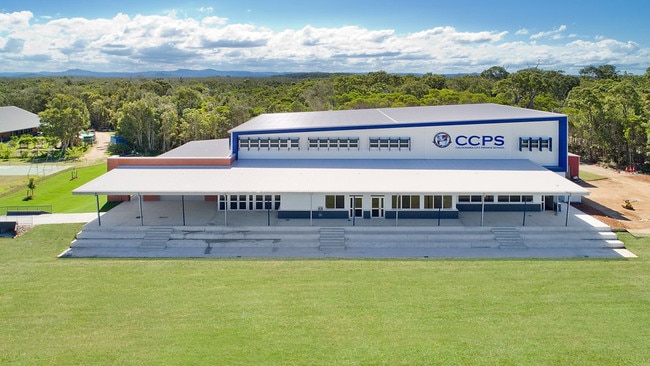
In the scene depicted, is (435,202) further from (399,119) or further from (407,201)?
(399,119)

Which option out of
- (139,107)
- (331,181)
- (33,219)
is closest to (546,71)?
(139,107)

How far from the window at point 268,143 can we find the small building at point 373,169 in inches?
2.4

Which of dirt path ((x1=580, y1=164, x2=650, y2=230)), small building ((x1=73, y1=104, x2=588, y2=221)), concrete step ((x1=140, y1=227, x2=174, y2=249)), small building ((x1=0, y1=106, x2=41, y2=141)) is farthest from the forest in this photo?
concrete step ((x1=140, y1=227, x2=174, y2=249))

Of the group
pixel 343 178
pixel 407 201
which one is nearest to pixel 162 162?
pixel 343 178

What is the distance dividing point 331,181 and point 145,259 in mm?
9617

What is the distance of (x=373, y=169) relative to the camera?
29.0 meters

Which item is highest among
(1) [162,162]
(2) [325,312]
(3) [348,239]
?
(1) [162,162]

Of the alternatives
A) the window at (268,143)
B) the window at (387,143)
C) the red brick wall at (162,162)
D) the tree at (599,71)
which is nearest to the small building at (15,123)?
the red brick wall at (162,162)

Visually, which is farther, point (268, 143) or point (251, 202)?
point (268, 143)

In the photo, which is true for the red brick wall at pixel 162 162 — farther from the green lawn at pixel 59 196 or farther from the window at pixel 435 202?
the window at pixel 435 202

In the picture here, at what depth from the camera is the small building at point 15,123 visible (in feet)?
221

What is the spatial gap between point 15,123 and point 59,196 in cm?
4341

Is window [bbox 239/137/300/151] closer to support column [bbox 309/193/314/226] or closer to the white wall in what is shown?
the white wall

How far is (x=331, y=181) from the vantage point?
26.2 meters
